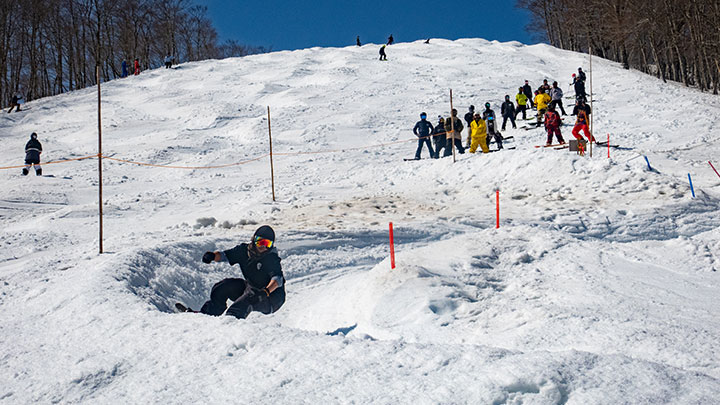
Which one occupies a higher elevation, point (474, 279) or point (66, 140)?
point (66, 140)

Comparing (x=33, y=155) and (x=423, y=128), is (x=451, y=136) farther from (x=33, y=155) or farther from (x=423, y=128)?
(x=33, y=155)

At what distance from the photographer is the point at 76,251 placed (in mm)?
9523

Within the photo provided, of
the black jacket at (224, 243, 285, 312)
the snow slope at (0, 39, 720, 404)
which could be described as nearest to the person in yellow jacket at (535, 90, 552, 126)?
the snow slope at (0, 39, 720, 404)

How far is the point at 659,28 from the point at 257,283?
126 feet

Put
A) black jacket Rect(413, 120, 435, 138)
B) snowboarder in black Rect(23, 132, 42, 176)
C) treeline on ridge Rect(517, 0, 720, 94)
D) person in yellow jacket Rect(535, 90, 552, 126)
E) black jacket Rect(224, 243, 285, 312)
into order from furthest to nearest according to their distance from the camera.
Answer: treeline on ridge Rect(517, 0, 720, 94), person in yellow jacket Rect(535, 90, 552, 126), black jacket Rect(413, 120, 435, 138), snowboarder in black Rect(23, 132, 42, 176), black jacket Rect(224, 243, 285, 312)

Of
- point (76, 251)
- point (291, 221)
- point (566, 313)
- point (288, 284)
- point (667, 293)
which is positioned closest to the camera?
point (566, 313)

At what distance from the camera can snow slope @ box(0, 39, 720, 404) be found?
361cm

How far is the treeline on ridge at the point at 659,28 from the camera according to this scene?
31.3m

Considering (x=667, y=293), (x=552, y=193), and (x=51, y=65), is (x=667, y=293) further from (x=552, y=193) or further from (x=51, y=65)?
(x=51, y=65)

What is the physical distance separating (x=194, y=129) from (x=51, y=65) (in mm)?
27872

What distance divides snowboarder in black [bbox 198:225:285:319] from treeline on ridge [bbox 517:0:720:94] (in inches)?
844

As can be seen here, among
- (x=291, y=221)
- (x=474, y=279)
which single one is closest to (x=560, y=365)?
(x=474, y=279)

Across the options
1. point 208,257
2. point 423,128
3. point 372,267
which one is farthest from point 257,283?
point 423,128

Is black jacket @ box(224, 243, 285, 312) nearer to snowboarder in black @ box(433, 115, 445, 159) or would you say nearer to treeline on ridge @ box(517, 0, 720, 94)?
snowboarder in black @ box(433, 115, 445, 159)
